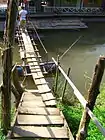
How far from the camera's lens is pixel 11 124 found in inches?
254

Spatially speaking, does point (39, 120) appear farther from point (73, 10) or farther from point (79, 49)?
point (73, 10)

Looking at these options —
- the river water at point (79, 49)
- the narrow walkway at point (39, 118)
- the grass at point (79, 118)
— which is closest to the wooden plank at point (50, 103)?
the narrow walkway at point (39, 118)

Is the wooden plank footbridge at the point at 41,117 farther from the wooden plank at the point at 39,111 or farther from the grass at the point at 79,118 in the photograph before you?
the grass at the point at 79,118

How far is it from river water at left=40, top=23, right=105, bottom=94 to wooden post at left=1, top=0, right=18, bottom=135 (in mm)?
5323

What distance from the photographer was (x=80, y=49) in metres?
16.7

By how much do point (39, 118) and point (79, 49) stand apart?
10229 mm

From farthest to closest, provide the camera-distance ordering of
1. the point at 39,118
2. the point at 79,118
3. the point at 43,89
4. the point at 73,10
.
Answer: the point at 73,10 → the point at 43,89 → the point at 79,118 → the point at 39,118

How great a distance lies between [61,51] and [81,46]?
1614mm

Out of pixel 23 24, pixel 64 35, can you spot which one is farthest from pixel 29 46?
pixel 64 35

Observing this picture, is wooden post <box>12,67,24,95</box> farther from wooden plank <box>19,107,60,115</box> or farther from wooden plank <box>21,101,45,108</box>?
wooden plank <box>19,107,60,115</box>

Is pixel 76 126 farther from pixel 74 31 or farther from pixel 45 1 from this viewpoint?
pixel 45 1

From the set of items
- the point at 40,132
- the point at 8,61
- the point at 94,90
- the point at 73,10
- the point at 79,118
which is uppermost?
the point at 73,10

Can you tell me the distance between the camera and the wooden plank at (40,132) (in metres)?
6.09

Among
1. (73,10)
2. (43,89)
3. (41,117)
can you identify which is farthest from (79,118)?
(73,10)
